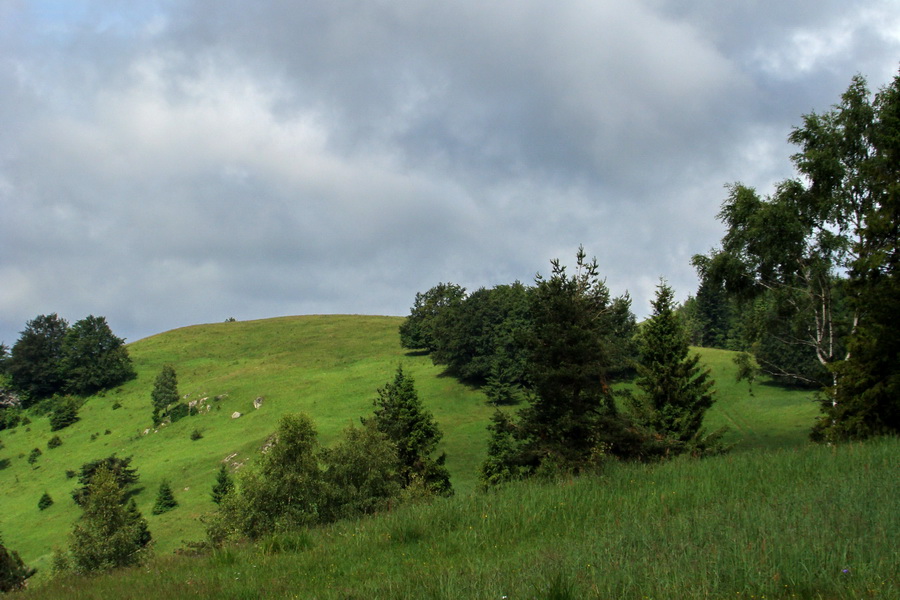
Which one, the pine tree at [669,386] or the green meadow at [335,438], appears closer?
the green meadow at [335,438]

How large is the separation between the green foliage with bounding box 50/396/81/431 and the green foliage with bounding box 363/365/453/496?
75470 mm

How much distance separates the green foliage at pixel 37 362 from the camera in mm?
118438

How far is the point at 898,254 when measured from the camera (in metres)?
19.2

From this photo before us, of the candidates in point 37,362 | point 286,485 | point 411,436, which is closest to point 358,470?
point 286,485

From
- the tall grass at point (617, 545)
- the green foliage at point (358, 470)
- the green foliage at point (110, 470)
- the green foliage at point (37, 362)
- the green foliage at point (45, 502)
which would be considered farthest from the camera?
the green foliage at point (37, 362)

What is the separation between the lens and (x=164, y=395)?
90.1 meters

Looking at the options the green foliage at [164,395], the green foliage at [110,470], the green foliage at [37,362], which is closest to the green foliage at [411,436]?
the green foliage at [110,470]

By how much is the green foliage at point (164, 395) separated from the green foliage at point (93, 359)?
25.7 m

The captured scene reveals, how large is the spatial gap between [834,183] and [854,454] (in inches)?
760

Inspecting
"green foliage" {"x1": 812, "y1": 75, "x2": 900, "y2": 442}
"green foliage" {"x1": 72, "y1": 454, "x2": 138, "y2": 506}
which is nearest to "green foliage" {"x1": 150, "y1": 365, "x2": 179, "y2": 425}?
"green foliage" {"x1": 72, "y1": 454, "x2": 138, "y2": 506}

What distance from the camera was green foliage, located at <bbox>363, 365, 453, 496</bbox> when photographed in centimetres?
4472

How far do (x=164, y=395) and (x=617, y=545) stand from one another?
9697cm

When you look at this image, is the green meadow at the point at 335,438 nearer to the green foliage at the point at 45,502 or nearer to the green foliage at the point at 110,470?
the green foliage at the point at 45,502

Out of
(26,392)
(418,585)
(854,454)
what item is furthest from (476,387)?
(26,392)
